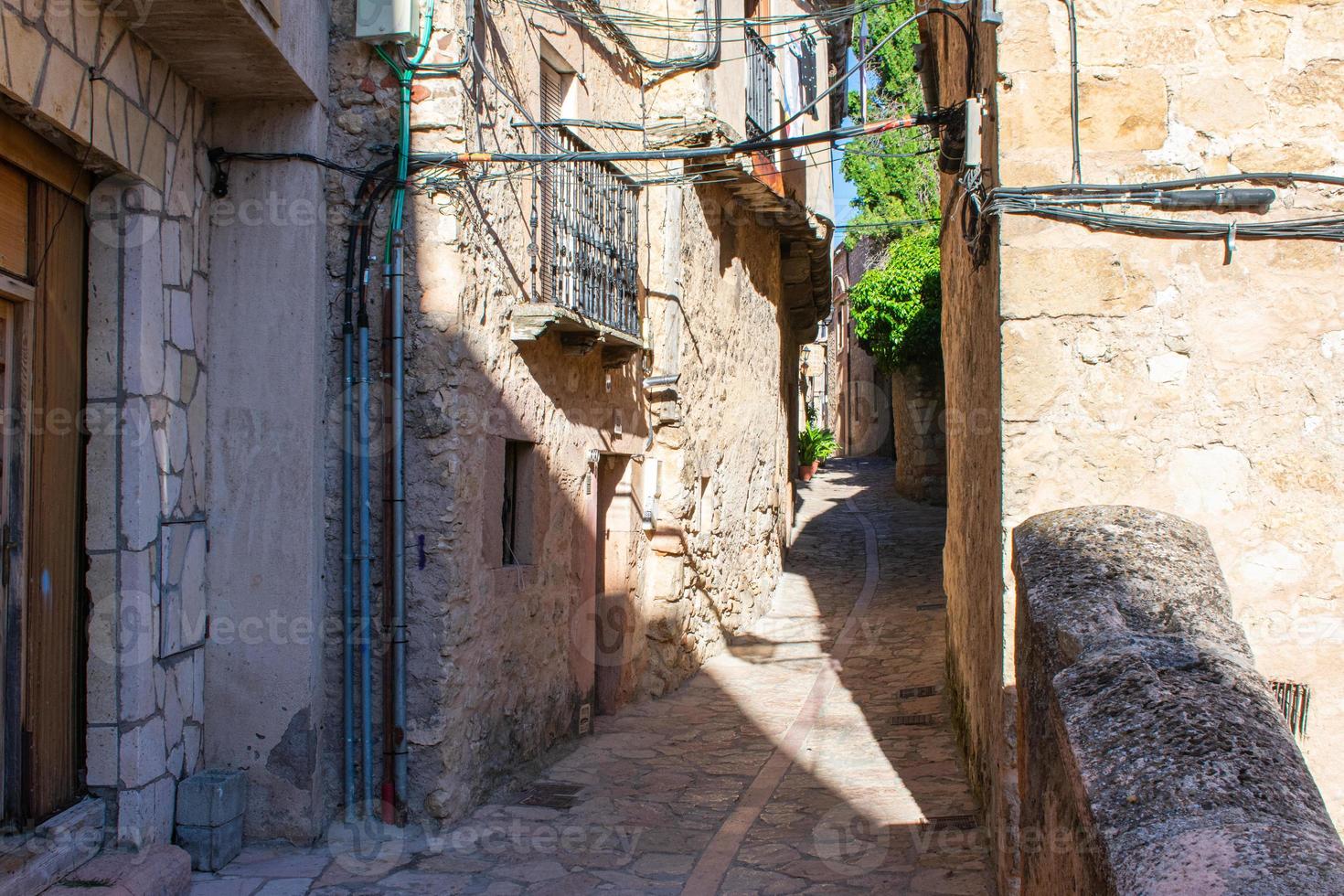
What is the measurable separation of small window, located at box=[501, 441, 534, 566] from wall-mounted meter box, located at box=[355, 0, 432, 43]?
2.54m

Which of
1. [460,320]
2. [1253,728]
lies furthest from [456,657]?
[1253,728]

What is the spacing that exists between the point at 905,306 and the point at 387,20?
1566cm

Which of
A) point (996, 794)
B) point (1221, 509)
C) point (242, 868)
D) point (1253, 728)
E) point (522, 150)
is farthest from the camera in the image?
point (522, 150)

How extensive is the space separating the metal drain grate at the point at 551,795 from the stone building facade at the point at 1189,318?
290cm

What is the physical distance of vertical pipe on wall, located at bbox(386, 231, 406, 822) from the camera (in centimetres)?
587

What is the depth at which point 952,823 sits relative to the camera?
5.92m

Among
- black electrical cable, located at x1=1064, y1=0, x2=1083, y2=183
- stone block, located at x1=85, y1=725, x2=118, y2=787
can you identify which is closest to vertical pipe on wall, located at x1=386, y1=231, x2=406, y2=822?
stone block, located at x1=85, y1=725, x2=118, y2=787

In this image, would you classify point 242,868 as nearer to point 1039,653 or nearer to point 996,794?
point 996,794

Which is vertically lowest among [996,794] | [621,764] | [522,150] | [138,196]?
[621,764]

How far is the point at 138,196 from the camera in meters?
4.98

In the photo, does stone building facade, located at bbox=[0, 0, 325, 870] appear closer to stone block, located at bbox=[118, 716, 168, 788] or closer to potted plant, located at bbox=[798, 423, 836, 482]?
stone block, located at bbox=[118, 716, 168, 788]

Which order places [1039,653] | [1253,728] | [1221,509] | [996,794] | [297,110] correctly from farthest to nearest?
[297,110]
[996,794]
[1221,509]
[1039,653]
[1253,728]

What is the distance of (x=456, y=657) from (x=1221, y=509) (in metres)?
3.79

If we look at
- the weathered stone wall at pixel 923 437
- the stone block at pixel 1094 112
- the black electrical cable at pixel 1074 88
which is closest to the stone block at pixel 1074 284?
the black electrical cable at pixel 1074 88
